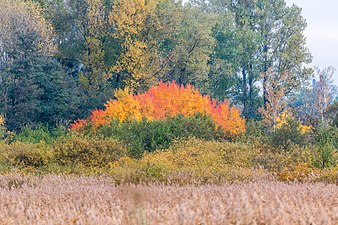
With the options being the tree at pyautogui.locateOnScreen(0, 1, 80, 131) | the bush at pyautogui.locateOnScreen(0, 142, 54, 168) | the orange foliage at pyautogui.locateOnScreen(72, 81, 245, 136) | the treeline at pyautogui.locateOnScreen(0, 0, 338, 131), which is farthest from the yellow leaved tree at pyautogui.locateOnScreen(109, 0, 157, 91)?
the bush at pyautogui.locateOnScreen(0, 142, 54, 168)

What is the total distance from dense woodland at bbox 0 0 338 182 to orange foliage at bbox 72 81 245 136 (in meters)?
0.05

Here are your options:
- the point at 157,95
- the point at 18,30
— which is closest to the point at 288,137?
the point at 157,95

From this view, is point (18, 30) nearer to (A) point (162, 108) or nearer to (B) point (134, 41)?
(B) point (134, 41)

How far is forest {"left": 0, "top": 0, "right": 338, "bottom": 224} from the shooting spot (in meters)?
14.2

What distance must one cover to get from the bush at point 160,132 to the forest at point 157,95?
57 millimetres

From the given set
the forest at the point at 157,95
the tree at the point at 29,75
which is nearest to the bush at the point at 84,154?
the forest at the point at 157,95

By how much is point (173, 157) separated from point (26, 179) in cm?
603

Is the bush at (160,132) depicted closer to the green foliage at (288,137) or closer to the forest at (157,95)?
the forest at (157,95)

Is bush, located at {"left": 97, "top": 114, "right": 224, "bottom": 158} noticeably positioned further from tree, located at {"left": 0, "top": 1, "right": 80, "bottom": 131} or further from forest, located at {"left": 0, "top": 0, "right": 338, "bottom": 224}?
tree, located at {"left": 0, "top": 1, "right": 80, "bottom": 131}

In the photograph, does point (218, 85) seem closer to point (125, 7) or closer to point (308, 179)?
point (125, 7)

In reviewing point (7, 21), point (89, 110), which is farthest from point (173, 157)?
point (7, 21)

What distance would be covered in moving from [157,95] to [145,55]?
339 inches

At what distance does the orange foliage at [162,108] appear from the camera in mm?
24823

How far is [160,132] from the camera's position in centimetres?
1927
